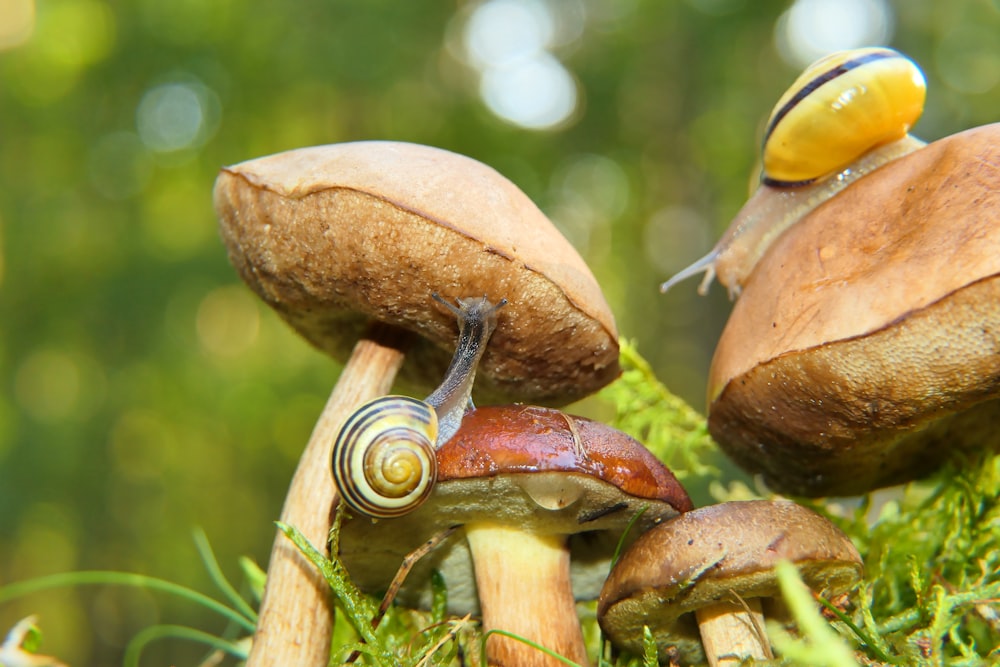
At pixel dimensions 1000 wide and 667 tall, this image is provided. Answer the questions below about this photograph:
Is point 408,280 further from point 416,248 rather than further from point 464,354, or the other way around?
point 464,354

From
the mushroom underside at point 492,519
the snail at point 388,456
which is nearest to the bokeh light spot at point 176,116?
the mushroom underside at point 492,519

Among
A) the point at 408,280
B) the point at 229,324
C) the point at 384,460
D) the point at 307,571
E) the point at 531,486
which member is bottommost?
the point at 229,324

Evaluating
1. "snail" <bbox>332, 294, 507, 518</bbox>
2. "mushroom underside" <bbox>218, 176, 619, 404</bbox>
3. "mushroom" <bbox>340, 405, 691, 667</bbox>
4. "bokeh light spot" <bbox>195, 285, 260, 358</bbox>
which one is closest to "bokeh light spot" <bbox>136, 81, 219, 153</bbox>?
"bokeh light spot" <bbox>195, 285, 260, 358</bbox>

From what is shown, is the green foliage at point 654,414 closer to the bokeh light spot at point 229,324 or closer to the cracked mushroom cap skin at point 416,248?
the cracked mushroom cap skin at point 416,248

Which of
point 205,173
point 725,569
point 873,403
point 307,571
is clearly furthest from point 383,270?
point 205,173

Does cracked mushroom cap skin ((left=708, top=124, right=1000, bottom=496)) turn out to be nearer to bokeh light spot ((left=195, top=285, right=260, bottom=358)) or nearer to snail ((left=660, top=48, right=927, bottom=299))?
snail ((left=660, top=48, right=927, bottom=299))
